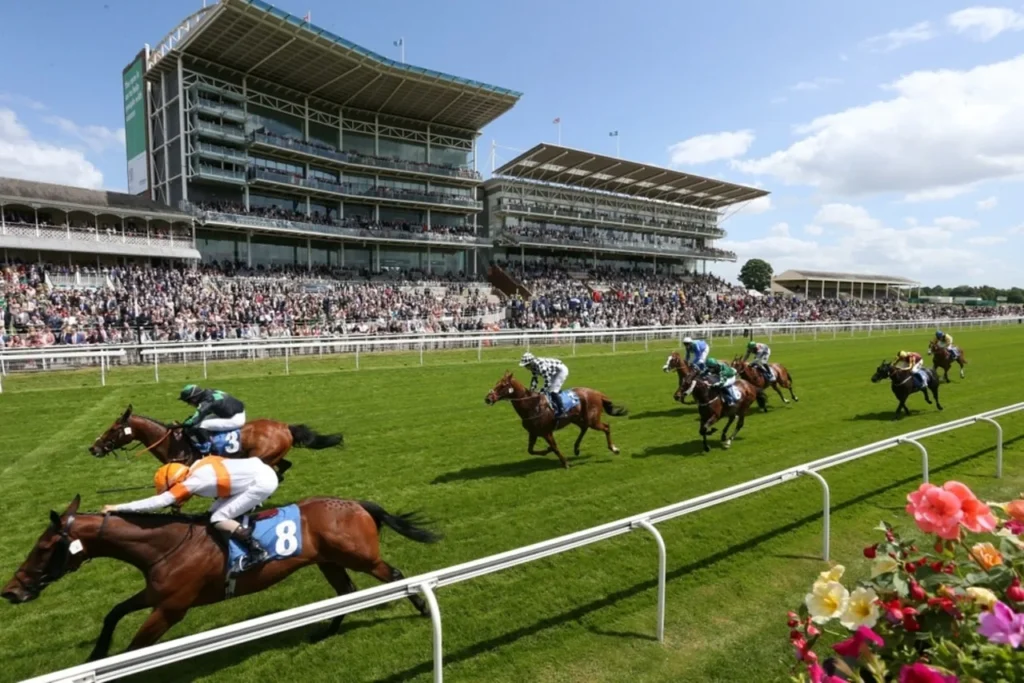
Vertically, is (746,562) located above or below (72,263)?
below

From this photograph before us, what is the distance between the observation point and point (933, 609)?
160 cm

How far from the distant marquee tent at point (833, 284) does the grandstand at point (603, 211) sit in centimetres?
1652

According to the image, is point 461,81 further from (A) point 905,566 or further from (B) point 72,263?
(A) point 905,566

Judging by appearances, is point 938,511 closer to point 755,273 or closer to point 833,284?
point 833,284

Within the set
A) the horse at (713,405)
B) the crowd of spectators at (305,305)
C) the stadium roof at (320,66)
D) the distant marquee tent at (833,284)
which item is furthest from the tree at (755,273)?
the horse at (713,405)

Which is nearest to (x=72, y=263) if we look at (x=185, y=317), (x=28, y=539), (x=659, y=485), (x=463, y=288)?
(x=185, y=317)

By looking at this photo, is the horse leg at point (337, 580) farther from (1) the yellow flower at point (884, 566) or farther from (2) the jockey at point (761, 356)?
(2) the jockey at point (761, 356)

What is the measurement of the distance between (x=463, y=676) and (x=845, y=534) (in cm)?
349

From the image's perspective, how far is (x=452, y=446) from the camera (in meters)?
8.11

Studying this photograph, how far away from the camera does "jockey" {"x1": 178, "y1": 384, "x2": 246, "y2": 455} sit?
524 cm

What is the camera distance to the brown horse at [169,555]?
295cm

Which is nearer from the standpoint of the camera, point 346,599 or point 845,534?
point 346,599

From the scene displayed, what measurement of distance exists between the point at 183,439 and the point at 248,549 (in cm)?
290

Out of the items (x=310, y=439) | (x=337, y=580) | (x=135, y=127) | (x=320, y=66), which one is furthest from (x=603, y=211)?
(x=337, y=580)
